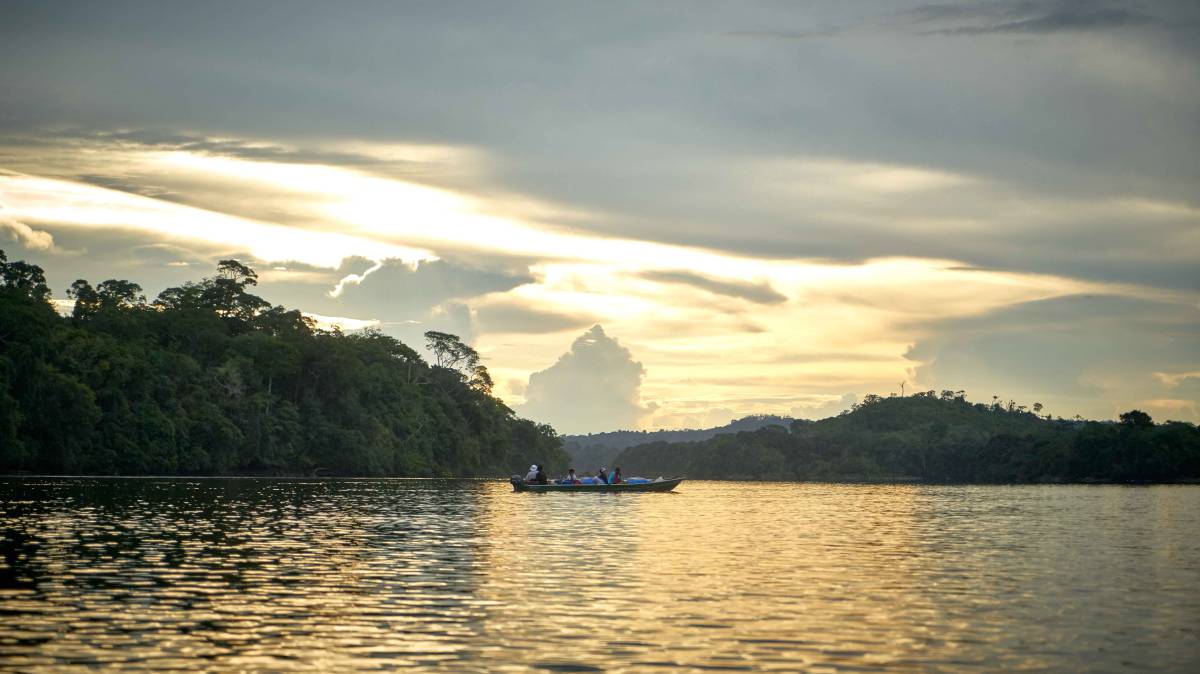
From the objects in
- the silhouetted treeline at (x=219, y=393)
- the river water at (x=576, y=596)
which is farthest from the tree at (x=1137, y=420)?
the river water at (x=576, y=596)

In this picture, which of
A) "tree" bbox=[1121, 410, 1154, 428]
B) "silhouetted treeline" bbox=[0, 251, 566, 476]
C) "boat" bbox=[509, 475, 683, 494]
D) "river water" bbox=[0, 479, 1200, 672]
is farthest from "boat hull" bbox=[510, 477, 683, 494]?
"tree" bbox=[1121, 410, 1154, 428]

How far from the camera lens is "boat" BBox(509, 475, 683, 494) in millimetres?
101438

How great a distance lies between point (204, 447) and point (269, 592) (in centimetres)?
9994

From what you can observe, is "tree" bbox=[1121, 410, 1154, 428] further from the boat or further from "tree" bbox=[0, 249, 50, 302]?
"tree" bbox=[0, 249, 50, 302]

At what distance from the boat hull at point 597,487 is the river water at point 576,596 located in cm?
4730

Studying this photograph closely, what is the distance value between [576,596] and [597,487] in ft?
247

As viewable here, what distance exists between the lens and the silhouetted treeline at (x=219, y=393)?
97.7m

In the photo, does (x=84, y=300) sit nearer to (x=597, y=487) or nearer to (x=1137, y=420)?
(x=597, y=487)

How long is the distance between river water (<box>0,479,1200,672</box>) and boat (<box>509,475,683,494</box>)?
47.3m

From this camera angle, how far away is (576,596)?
90.8ft

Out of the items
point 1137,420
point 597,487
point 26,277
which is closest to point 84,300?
point 26,277

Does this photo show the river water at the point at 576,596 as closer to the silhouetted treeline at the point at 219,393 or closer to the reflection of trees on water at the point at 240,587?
the reflection of trees on water at the point at 240,587

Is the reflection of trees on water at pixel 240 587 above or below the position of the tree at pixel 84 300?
below

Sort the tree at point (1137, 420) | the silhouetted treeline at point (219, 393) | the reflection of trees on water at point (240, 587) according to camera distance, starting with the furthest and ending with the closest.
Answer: the tree at point (1137, 420), the silhouetted treeline at point (219, 393), the reflection of trees on water at point (240, 587)
